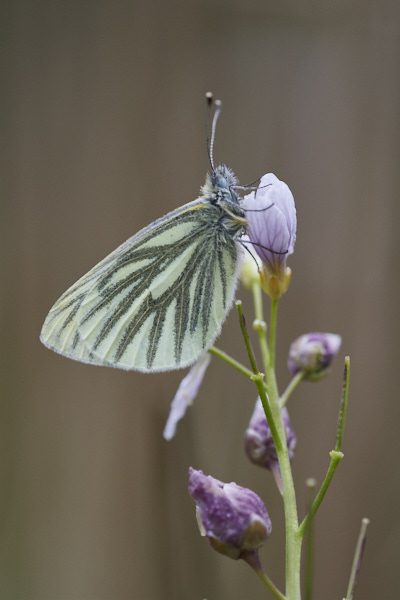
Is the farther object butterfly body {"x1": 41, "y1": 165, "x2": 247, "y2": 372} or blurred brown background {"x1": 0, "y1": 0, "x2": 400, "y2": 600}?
blurred brown background {"x1": 0, "y1": 0, "x2": 400, "y2": 600}

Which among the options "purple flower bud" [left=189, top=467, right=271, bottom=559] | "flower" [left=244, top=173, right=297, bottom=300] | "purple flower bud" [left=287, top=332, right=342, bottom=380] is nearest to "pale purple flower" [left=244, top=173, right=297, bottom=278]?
"flower" [left=244, top=173, right=297, bottom=300]

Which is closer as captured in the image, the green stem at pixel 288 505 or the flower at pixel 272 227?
the green stem at pixel 288 505

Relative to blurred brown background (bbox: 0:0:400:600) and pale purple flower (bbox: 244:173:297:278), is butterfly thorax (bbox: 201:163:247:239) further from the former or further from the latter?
blurred brown background (bbox: 0:0:400:600)

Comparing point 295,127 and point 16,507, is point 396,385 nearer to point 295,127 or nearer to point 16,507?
point 295,127

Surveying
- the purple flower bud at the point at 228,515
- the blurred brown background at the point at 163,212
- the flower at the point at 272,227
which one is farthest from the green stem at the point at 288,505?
the blurred brown background at the point at 163,212

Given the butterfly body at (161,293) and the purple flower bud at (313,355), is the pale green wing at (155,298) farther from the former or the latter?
the purple flower bud at (313,355)

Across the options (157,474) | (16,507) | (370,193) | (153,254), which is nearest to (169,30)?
(370,193)
